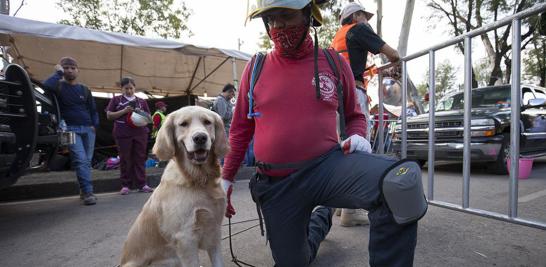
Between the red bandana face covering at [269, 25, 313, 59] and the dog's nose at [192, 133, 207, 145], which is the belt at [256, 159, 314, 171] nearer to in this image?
the dog's nose at [192, 133, 207, 145]

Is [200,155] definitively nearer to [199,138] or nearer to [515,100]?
[199,138]

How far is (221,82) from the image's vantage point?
11.8 metres

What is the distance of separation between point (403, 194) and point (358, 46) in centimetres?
208

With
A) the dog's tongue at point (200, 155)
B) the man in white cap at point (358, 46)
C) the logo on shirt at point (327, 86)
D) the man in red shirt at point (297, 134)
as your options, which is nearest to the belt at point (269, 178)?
the man in red shirt at point (297, 134)

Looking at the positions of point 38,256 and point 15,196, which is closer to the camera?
point 38,256

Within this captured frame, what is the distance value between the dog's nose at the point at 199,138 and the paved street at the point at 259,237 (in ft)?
3.71

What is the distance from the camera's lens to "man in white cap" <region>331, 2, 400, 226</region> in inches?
117

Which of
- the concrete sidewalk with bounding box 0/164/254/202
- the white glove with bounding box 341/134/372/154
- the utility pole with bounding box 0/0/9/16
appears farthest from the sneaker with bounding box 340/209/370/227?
the utility pole with bounding box 0/0/9/16

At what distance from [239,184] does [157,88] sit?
6725 mm

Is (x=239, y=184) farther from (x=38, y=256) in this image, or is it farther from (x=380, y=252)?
(x=380, y=252)

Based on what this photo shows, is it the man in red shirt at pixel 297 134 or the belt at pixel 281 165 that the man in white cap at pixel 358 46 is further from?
the belt at pixel 281 165

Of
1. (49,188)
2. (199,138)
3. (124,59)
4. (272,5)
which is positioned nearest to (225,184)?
(199,138)

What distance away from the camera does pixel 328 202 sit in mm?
1768

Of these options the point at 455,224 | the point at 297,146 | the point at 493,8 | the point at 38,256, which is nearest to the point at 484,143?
the point at 455,224
